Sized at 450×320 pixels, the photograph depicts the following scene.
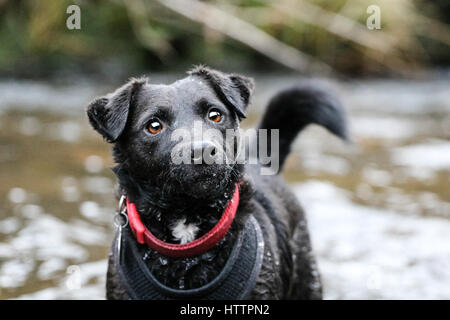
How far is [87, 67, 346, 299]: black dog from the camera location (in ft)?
9.95

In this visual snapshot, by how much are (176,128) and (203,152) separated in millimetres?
311

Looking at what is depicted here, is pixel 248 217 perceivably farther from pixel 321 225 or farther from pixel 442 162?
pixel 442 162

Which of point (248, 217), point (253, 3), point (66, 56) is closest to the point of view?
point (248, 217)

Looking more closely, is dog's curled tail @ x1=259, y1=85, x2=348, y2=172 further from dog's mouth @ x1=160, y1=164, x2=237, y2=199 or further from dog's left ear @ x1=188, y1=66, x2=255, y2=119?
dog's mouth @ x1=160, y1=164, x2=237, y2=199

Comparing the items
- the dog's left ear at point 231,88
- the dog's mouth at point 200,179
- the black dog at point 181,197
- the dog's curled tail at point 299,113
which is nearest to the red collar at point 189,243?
the black dog at point 181,197

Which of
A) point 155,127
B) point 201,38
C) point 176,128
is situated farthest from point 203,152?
point 201,38

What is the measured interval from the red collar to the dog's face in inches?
6.9

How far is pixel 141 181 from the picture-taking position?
3.17 metres

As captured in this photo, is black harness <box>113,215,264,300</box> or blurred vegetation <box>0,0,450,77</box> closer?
black harness <box>113,215,264,300</box>

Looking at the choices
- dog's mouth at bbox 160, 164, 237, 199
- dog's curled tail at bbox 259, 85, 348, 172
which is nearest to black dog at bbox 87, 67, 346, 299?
dog's mouth at bbox 160, 164, 237, 199

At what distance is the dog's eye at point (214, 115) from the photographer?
3183 mm
